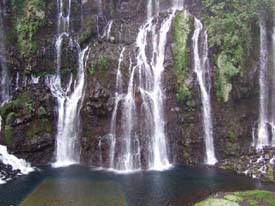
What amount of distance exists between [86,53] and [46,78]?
326 centimetres

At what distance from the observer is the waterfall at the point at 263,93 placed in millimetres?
32156

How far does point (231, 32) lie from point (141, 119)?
8.50 meters

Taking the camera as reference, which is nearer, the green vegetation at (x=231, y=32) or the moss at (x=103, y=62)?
the green vegetation at (x=231, y=32)

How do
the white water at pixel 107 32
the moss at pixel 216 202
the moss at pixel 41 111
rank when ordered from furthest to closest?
the white water at pixel 107 32 → the moss at pixel 41 111 → the moss at pixel 216 202

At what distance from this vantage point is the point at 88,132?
31.9 meters

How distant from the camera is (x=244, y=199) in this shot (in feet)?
78.8

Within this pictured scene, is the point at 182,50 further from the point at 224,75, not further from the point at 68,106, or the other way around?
the point at 68,106

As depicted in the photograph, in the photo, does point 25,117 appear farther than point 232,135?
No

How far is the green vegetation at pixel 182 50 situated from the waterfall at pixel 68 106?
6294 mm

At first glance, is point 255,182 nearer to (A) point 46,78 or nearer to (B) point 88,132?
(B) point 88,132

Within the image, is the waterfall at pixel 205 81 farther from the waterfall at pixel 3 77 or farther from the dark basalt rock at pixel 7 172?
the waterfall at pixel 3 77

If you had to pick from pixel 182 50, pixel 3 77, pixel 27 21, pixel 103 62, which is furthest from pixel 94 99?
pixel 27 21

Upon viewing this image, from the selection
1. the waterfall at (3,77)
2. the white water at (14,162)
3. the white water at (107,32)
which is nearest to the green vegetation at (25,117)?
the waterfall at (3,77)

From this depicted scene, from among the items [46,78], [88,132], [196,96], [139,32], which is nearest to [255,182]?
[196,96]
